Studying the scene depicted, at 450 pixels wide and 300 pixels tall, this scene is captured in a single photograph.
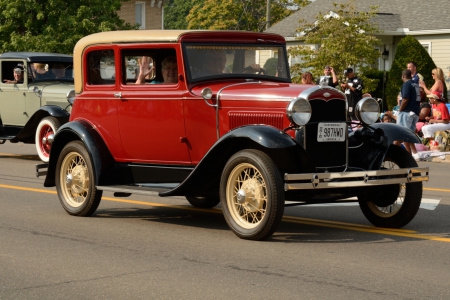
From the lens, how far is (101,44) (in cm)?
1002

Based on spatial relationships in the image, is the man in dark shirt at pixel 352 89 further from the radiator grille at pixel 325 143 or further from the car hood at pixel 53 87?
the radiator grille at pixel 325 143

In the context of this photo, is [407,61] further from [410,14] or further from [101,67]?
[101,67]

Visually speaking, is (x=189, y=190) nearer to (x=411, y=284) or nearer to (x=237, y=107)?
(x=237, y=107)

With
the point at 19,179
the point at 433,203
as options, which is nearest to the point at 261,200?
the point at 433,203

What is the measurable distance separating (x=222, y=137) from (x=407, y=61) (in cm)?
2565

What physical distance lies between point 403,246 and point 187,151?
240 cm

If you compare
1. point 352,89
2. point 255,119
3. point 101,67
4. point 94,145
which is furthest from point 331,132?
point 352,89

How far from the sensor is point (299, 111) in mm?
8078

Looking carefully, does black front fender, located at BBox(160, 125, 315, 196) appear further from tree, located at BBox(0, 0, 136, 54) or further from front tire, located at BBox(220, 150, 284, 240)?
tree, located at BBox(0, 0, 136, 54)

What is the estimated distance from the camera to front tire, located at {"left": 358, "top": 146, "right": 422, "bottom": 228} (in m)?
8.71

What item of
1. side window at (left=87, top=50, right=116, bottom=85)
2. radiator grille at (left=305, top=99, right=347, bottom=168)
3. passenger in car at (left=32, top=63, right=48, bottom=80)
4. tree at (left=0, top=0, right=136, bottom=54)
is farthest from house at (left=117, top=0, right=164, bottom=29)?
radiator grille at (left=305, top=99, right=347, bottom=168)

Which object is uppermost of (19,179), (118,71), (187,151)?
(118,71)

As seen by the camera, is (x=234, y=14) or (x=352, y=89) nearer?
(x=352, y=89)

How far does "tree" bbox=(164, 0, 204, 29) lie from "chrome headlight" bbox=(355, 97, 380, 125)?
97929 mm
